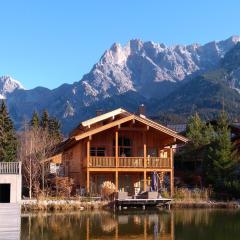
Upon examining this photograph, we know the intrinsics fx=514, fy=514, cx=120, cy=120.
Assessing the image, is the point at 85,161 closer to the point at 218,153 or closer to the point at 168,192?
the point at 168,192

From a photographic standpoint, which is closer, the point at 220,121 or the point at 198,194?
the point at 198,194

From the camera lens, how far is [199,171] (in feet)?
161

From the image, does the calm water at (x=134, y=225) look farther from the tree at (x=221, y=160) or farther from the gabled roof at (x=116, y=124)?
the tree at (x=221, y=160)

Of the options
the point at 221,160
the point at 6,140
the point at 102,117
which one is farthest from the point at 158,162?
the point at 6,140

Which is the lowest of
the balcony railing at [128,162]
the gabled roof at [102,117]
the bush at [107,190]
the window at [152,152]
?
the bush at [107,190]

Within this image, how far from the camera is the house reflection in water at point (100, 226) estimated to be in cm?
2223

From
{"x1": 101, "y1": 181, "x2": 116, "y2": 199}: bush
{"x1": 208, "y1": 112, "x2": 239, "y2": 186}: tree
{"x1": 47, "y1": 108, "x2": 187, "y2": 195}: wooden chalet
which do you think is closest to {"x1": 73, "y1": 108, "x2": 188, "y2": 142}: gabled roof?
{"x1": 47, "y1": 108, "x2": 187, "y2": 195}: wooden chalet

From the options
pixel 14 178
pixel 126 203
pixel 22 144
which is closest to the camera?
pixel 14 178

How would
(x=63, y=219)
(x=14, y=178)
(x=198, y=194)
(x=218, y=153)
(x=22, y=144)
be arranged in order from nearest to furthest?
(x=14, y=178) → (x=63, y=219) → (x=198, y=194) → (x=218, y=153) → (x=22, y=144)

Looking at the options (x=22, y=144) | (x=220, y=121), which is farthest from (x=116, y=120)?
(x=22, y=144)

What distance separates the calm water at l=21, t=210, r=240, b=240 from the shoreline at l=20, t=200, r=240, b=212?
8.20 ft

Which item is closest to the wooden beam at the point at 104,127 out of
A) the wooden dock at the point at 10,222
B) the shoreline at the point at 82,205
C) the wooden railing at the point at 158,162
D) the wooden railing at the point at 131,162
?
the wooden railing at the point at 131,162

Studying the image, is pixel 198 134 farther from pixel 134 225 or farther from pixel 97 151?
pixel 134 225

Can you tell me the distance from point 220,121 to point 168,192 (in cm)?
950
